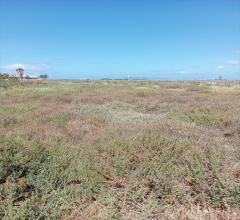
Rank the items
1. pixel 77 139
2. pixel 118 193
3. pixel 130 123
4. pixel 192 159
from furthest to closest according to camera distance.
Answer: pixel 130 123, pixel 77 139, pixel 192 159, pixel 118 193

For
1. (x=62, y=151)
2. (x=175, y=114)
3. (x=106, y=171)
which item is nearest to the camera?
(x=106, y=171)

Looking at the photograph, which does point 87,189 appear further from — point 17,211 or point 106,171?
point 17,211

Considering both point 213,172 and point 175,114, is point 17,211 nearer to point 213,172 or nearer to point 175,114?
point 213,172

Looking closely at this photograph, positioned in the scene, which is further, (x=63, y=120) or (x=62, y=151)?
(x=63, y=120)

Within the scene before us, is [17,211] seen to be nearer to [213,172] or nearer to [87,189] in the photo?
[87,189]

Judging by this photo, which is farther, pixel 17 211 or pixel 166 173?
pixel 166 173

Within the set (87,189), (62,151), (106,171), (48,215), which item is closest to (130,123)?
(62,151)

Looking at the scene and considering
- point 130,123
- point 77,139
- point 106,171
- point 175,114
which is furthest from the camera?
point 175,114

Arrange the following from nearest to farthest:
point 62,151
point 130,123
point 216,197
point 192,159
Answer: point 216,197
point 192,159
point 62,151
point 130,123

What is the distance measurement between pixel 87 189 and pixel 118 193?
0.47 m

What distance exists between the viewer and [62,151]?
6.71m

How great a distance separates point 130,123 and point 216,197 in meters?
6.54

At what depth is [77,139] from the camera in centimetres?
866

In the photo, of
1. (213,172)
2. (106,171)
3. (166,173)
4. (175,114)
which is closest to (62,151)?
(106,171)
